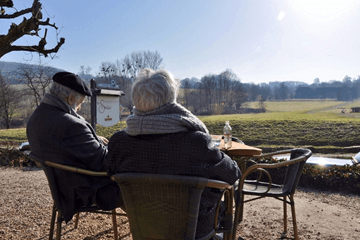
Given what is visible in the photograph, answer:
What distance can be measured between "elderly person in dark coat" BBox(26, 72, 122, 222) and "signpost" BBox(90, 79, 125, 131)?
159 inches

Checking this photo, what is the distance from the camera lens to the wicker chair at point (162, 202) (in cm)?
142

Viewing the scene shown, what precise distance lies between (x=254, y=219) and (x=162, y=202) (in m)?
2.21

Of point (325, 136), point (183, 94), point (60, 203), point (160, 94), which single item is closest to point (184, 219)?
point (160, 94)

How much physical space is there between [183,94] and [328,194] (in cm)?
5313

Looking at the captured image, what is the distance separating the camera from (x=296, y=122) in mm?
16359

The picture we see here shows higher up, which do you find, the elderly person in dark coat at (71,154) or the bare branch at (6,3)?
the bare branch at (6,3)

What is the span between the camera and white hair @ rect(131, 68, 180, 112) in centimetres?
160

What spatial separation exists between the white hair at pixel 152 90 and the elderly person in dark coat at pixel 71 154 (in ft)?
2.42

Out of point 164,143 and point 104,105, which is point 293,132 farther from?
point 164,143

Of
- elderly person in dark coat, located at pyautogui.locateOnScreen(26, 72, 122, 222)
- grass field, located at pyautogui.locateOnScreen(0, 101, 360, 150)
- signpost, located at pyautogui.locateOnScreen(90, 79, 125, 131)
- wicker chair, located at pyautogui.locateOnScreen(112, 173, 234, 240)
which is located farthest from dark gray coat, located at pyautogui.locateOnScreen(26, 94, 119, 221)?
grass field, located at pyautogui.locateOnScreen(0, 101, 360, 150)

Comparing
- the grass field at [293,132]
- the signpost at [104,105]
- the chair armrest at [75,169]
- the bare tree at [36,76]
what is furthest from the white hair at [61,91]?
the bare tree at [36,76]

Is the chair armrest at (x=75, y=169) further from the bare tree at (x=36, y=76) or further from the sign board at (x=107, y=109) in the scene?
the bare tree at (x=36, y=76)

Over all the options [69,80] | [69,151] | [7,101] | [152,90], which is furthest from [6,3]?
[7,101]

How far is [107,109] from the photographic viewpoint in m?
6.57
